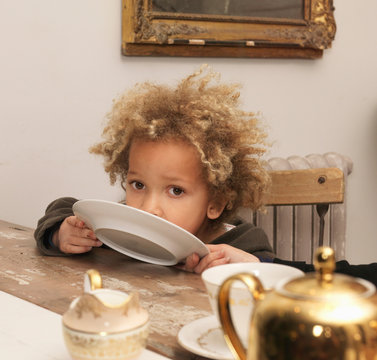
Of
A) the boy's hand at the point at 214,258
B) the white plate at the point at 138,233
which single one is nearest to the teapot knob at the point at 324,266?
the white plate at the point at 138,233

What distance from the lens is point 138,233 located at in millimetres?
1136

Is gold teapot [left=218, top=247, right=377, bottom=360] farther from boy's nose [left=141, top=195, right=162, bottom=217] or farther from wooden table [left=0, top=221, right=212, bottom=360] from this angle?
boy's nose [left=141, top=195, right=162, bottom=217]

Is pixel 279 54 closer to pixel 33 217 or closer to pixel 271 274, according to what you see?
pixel 33 217

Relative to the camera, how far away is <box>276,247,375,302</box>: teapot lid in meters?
0.46

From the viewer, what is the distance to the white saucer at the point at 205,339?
69cm

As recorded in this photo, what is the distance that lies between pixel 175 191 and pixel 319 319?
1020mm

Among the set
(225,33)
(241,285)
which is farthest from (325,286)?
(225,33)

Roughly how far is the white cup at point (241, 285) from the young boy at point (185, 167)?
1.76 ft

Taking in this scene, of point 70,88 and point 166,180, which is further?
point 70,88

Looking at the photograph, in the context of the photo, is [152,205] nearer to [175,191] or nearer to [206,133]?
[175,191]

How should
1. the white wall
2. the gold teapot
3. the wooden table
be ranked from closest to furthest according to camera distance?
the gold teapot
the wooden table
the white wall

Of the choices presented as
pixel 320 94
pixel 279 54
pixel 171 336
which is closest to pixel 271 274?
pixel 171 336

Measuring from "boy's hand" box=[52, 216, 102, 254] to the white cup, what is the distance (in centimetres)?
62

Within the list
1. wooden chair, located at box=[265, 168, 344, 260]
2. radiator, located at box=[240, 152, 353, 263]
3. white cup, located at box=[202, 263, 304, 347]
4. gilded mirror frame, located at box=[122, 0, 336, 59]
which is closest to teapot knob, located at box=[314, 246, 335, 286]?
white cup, located at box=[202, 263, 304, 347]
